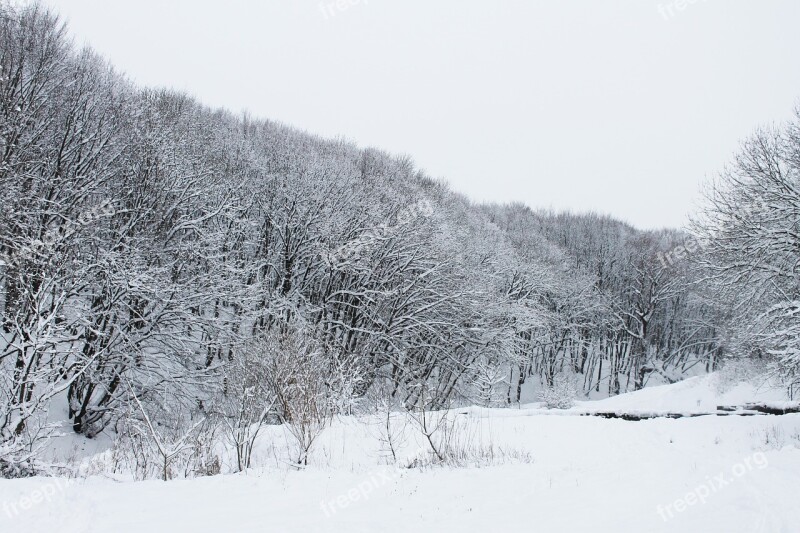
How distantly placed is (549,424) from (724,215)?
9.66 m

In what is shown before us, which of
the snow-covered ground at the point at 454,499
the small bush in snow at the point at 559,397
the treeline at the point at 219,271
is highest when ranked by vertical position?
the treeline at the point at 219,271

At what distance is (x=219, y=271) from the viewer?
19.5 meters

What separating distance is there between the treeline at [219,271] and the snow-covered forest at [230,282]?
124 millimetres

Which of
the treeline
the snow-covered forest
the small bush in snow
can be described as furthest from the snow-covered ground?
the small bush in snow

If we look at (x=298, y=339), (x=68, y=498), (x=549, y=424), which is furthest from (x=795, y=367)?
(x=68, y=498)

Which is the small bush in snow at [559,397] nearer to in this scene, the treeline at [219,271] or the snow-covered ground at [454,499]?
the treeline at [219,271]

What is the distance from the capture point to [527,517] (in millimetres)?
5453

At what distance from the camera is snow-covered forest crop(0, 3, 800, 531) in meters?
10.6

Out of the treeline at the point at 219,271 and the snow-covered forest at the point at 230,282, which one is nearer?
the snow-covered forest at the point at 230,282

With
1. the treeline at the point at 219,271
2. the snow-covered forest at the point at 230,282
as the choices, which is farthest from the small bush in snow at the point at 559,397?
the treeline at the point at 219,271

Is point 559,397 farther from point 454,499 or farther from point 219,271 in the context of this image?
point 454,499

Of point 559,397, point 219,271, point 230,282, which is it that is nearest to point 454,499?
point 230,282

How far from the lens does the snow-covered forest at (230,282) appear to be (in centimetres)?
1059

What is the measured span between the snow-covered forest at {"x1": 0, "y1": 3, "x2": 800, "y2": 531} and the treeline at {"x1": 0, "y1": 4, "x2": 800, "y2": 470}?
0.41ft
